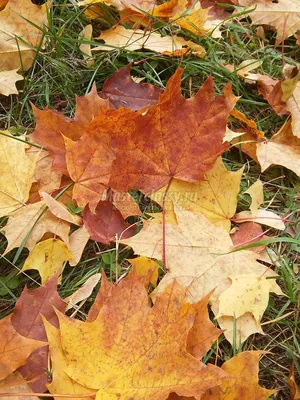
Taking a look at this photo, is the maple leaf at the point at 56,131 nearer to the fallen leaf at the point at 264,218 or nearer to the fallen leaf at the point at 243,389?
the fallen leaf at the point at 264,218

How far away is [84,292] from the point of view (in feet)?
4.45

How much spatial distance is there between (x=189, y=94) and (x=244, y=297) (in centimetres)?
76

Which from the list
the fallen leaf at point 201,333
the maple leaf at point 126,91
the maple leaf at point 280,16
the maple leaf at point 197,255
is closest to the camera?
the fallen leaf at point 201,333

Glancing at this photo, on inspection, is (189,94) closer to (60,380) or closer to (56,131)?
(56,131)

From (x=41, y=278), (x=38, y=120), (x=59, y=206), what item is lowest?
(x=41, y=278)

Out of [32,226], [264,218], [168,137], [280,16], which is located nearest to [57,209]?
[32,226]

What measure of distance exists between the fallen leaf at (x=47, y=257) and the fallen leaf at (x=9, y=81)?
0.57 meters

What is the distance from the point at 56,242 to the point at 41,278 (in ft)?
0.35

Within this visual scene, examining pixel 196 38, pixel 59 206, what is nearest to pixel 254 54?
pixel 196 38

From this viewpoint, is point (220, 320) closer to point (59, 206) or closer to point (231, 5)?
point (59, 206)

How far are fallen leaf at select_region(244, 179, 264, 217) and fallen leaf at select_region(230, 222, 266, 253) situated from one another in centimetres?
4

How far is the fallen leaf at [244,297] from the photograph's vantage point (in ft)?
4.21

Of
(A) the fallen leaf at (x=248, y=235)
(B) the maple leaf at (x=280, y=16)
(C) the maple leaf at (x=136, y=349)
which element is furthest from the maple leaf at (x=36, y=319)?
(B) the maple leaf at (x=280, y=16)

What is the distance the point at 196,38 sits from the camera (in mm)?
1824
